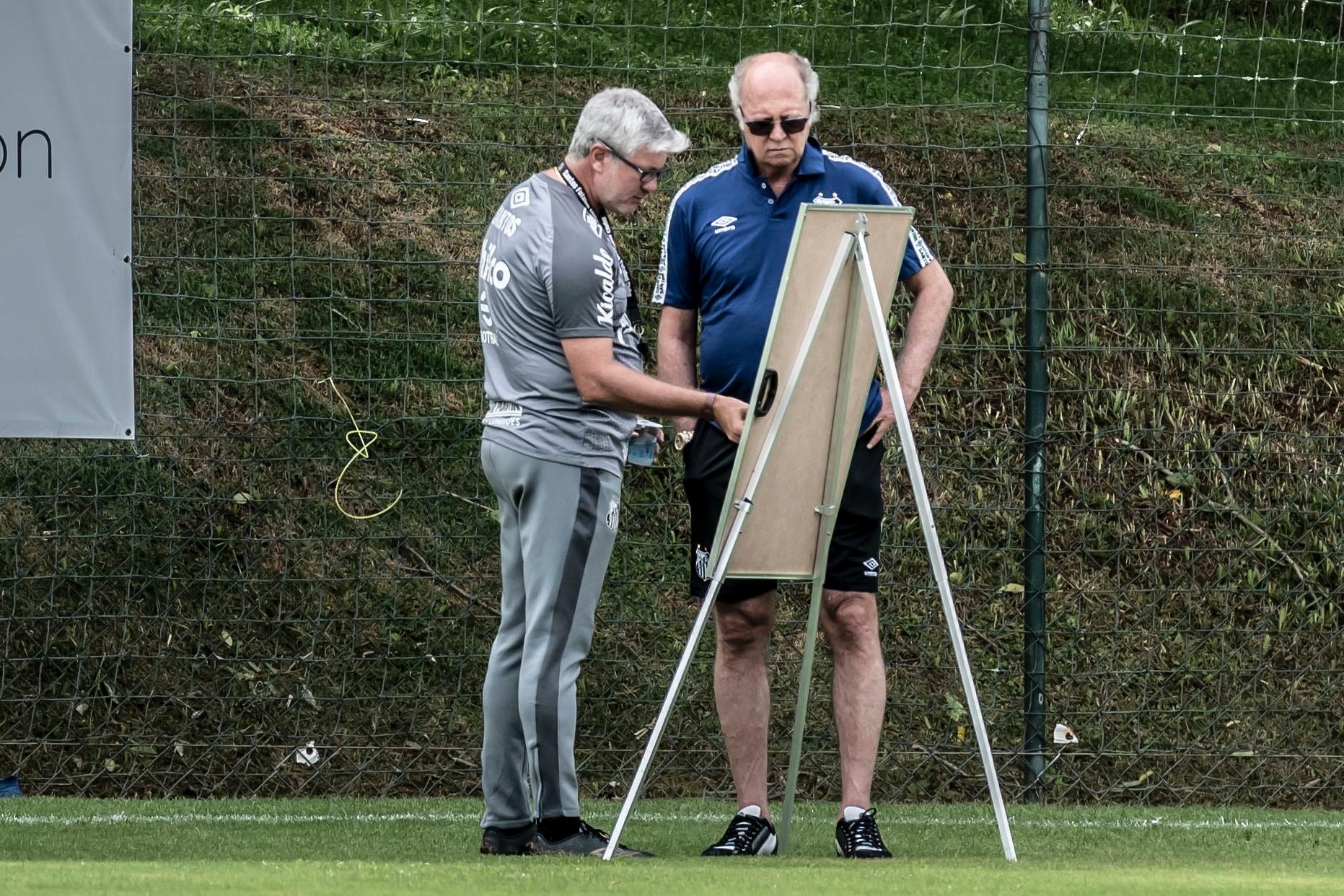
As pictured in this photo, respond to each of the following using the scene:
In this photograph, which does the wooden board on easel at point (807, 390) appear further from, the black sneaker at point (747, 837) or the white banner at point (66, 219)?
the white banner at point (66, 219)

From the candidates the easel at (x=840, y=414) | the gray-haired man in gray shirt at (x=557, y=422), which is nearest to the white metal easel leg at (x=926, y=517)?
the easel at (x=840, y=414)

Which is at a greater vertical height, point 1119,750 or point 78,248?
point 78,248

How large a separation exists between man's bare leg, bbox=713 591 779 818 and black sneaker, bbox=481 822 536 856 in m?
0.69

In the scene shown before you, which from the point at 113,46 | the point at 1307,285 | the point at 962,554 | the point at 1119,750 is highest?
the point at 113,46

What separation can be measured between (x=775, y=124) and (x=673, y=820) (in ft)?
7.64

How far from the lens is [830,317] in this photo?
14.8 ft

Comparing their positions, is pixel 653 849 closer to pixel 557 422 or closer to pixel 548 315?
pixel 557 422

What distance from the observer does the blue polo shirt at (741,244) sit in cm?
509

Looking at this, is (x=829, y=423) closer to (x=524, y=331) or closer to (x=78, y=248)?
(x=524, y=331)

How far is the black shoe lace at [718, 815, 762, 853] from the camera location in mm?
4902

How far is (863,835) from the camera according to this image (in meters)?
4.84

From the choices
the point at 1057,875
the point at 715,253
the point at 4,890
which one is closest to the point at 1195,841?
the point at 1057,875

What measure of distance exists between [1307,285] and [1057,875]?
16.0 ft

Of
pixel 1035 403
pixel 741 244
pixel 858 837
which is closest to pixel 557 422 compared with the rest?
pixel 741 244
